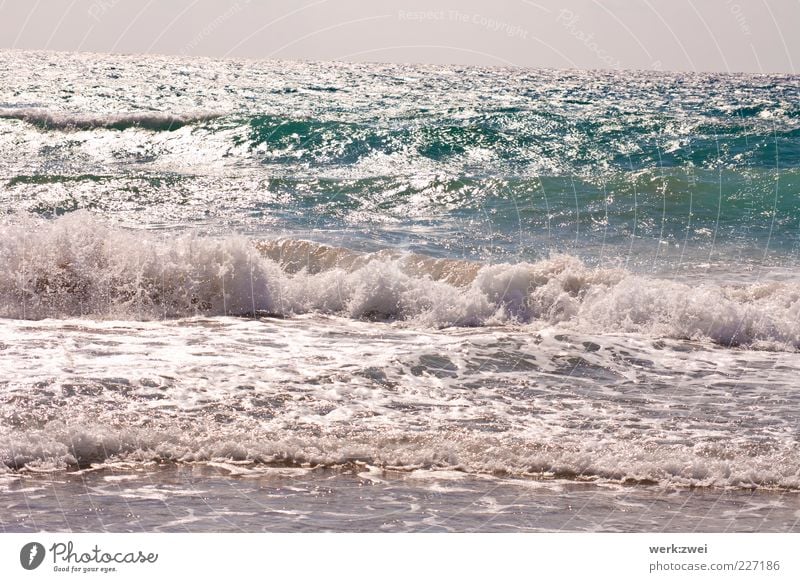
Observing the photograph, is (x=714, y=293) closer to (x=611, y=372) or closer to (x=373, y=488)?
(x=611, y=372)

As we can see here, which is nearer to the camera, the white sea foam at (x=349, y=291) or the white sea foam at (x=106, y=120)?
the white sea foam at (x=349, y=291)

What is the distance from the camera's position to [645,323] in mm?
12586

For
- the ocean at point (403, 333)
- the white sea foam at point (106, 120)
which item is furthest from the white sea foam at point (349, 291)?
the white sea foam at point (106, 120)

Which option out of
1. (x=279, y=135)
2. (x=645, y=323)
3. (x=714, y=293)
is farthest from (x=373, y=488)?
(x=279, y=135)

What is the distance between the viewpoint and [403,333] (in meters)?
12.1

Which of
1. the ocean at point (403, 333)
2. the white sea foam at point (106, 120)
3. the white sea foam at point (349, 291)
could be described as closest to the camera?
the ocean at point (403, 333)

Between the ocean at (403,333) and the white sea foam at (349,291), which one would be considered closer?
the ocean at (403,333)

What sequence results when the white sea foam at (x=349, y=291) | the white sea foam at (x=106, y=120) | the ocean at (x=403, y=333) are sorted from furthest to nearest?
1. the white sea foam at (x=106, y=120)
2. the white sea foam at (x=349, y=291)
3. the ocean at (x=403, y=333)

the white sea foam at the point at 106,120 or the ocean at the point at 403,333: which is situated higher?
the white sea foam at the point at 106,120

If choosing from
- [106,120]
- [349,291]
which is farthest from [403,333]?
[106,120]

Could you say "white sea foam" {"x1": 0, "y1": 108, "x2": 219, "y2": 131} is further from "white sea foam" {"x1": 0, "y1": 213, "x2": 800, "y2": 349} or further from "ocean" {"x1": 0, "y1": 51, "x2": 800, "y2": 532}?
"white sea foam" {"x1": 0, "y1": 213, "x2": 800, "y2": 349}

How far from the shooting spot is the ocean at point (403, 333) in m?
7.01

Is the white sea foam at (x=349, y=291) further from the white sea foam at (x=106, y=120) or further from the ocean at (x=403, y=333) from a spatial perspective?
the white sea foam at (x=106, y=120)

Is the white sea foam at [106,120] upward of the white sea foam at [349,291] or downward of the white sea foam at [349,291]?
upward
